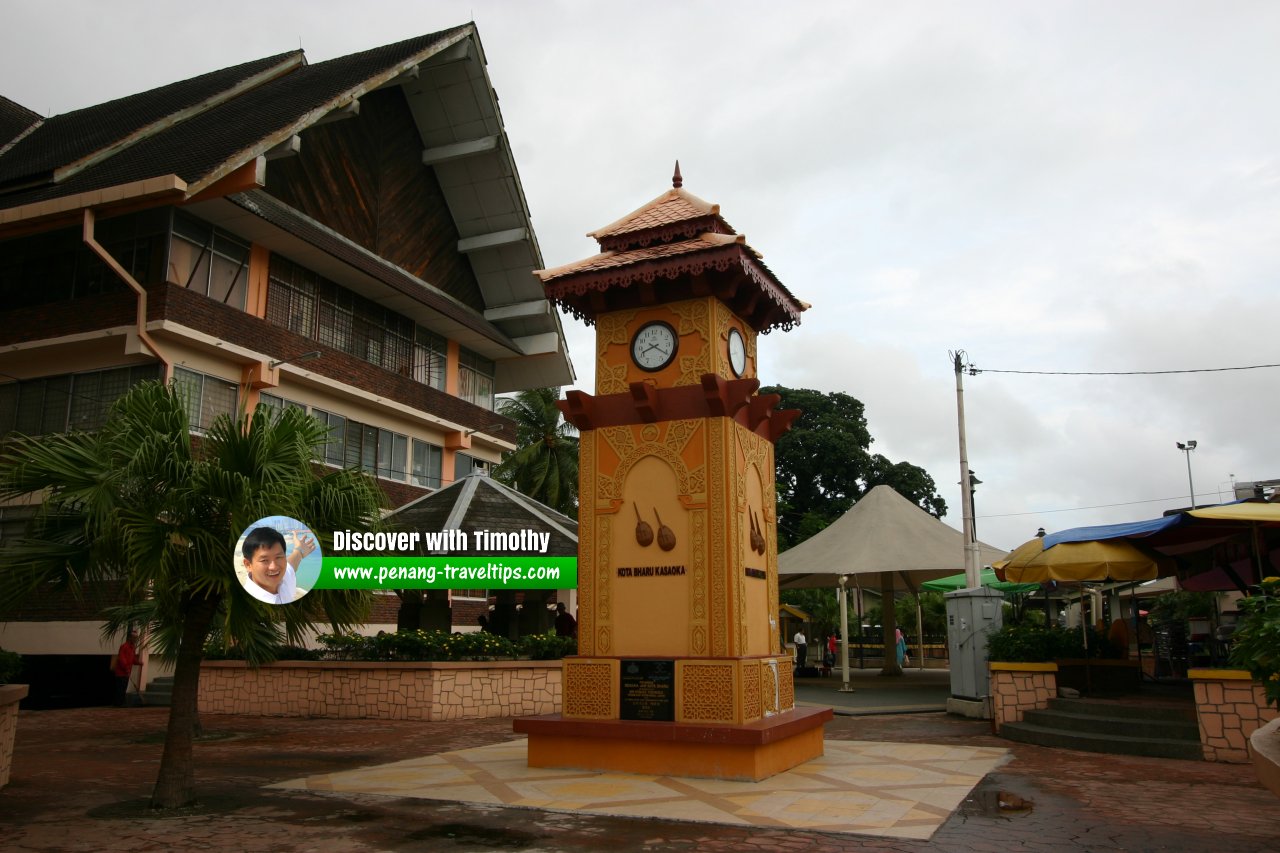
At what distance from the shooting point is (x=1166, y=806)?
860 centimetres

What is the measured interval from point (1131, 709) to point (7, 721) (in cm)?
1366

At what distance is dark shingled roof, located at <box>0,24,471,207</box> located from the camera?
20.2 meters

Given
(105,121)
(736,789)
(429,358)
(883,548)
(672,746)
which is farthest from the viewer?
(429,358)

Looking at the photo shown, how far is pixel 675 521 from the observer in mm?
10969

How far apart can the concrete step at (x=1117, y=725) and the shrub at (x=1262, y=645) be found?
698cm

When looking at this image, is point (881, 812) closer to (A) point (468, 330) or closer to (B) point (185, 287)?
(B) point (185, 287)

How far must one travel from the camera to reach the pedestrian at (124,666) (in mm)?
19062

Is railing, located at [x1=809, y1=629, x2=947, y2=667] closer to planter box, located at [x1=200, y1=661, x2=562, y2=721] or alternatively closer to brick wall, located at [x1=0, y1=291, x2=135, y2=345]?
planter box, located at [x1=200, y1=661, x2=562, y2=721]

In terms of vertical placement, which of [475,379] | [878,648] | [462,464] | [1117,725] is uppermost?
[475,379]

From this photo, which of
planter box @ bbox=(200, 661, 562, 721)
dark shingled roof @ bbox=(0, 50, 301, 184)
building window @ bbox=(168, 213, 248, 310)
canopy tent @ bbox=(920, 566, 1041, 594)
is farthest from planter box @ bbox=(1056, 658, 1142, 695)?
dark shingled roof @ bbox=(0, 50, 301, 184)

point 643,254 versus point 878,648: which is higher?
point 643,254

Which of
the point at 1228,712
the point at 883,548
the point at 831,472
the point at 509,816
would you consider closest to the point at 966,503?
the point at 883,548

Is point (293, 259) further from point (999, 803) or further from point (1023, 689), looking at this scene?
point (999, 803)

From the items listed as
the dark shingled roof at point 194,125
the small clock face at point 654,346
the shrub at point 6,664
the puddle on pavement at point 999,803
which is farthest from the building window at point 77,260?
the puddle on pavement at point 999,803
